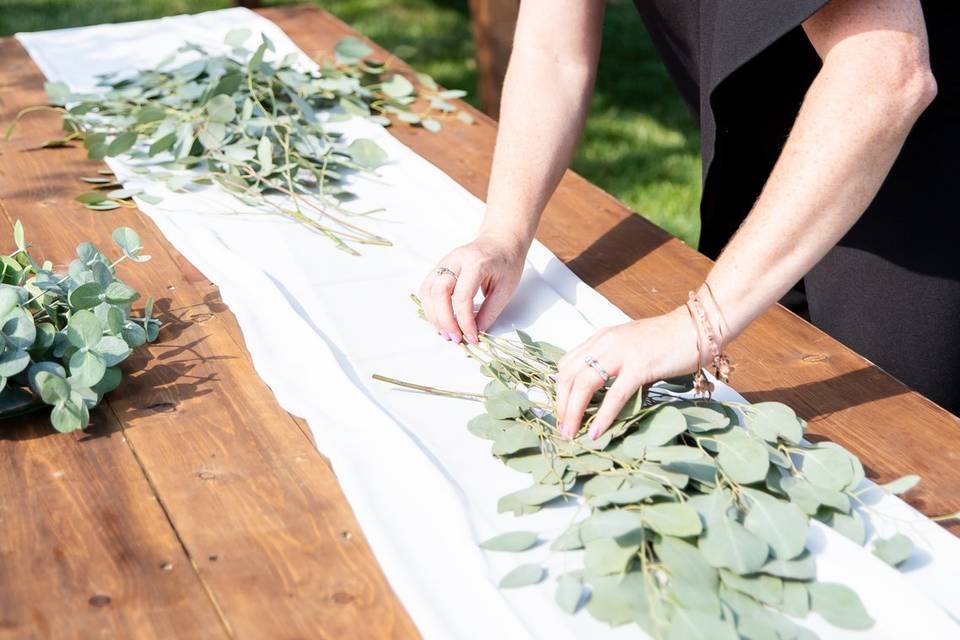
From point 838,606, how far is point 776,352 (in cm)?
54

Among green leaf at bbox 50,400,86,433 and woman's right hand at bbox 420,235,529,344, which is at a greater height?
woman's right hand at bbox 420,235,529,344

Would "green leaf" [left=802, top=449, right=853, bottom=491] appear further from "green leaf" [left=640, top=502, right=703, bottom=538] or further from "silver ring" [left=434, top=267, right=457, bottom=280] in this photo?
"silver ring" [left=434, top=267, right=457, bottom=280]

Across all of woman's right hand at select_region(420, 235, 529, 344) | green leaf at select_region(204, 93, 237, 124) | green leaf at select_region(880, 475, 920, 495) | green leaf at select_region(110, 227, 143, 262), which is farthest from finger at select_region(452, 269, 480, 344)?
green leaf at select_region(204, 93, 237, 124)

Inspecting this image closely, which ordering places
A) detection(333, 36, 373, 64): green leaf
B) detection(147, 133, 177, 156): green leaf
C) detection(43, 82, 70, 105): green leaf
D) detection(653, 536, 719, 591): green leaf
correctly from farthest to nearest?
detection(333, 36, 373, 64): green leaf, detection(43, 82, 70, 105): green leaf, detection(147, 133, 177, 156): green leaf, detection(653, 536, 719, 591): green leaf

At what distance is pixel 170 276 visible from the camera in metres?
1.55

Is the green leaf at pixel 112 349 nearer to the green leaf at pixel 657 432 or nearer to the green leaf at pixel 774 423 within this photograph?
the green leaf at pixel 657 432

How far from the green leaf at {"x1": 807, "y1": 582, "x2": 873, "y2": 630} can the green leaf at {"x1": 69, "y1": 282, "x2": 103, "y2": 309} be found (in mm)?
847

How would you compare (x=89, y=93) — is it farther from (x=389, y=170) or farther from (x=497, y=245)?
(x=497, y=245)

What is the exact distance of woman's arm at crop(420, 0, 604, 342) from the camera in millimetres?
1536

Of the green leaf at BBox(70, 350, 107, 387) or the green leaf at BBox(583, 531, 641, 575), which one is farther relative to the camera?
the green leaf at BBox(70, 350, 107, 387)

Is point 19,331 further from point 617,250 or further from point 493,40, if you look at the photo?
point 493,40

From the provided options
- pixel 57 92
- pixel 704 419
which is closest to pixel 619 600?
pixel 704 419

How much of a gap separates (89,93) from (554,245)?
107 centimetres

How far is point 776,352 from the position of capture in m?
1.40
